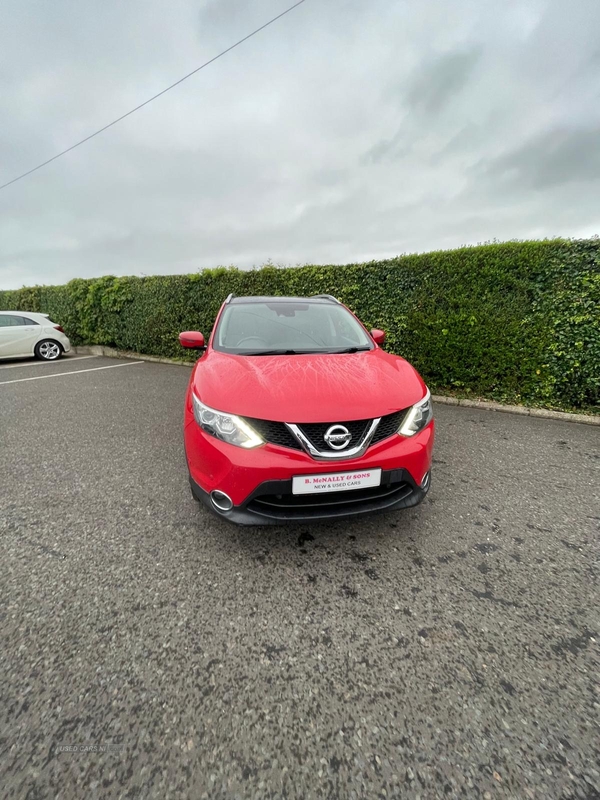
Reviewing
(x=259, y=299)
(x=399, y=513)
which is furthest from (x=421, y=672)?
(x=259, y=299)

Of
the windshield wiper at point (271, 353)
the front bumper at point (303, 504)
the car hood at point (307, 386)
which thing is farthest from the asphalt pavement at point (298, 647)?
the windshield wiper at point (271, 353)

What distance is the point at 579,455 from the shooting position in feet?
11.6

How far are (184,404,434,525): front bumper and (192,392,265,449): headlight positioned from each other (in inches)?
1.3

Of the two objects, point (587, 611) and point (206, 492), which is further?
point (206, 492)

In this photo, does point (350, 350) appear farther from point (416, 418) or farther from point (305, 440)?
point (305, 440)

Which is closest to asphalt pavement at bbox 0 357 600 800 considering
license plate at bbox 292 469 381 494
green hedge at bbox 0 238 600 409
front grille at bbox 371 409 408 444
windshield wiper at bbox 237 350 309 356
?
license plate at bbox 292 469 381 494

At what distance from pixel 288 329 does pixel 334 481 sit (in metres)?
1.64

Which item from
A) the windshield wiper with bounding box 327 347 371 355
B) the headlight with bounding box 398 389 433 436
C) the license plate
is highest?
the windshield wiper with bounding box 327 347 371 355

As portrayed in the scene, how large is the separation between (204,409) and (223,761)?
148cm

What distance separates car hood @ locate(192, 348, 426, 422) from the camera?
6.21 ft

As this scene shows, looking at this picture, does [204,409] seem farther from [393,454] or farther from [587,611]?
[587,611]

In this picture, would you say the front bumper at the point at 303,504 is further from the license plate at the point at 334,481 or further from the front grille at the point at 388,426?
the front grille at the point at 388,426

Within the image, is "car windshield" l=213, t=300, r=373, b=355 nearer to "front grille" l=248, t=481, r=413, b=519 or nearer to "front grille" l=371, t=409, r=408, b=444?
"front grille" l=371, t=409, r=408, b=444

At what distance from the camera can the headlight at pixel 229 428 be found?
6.10ft
